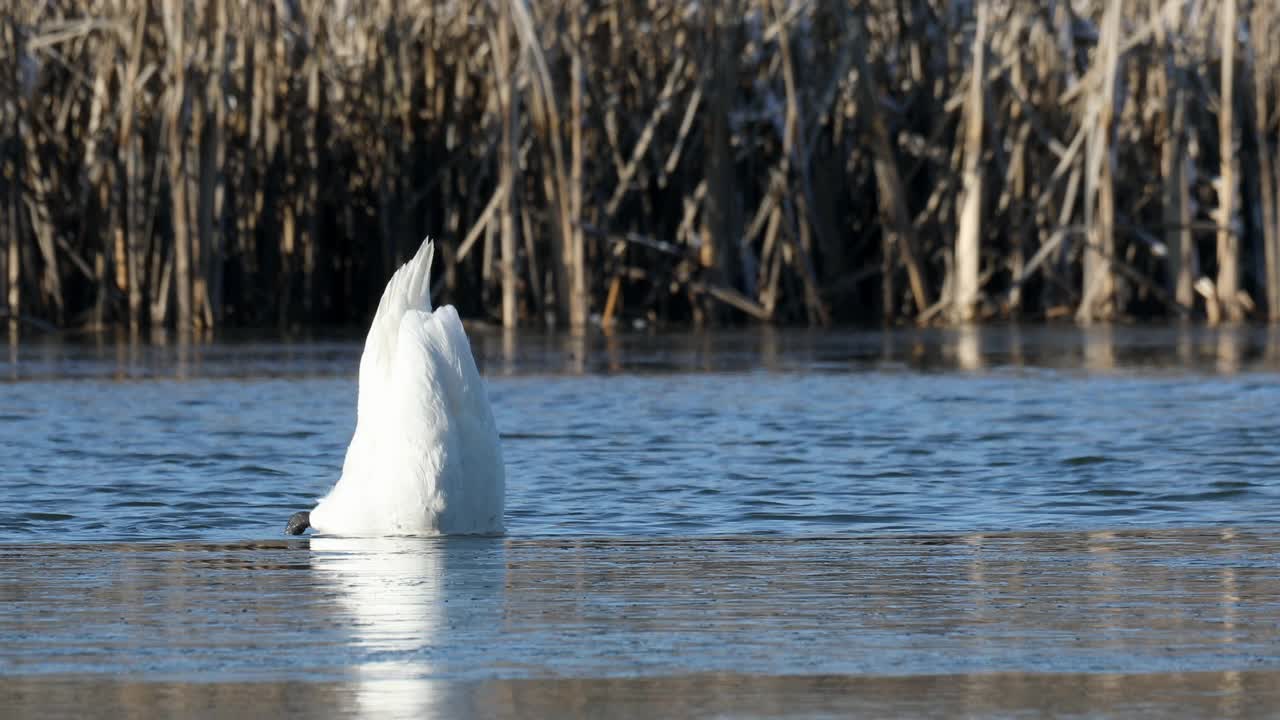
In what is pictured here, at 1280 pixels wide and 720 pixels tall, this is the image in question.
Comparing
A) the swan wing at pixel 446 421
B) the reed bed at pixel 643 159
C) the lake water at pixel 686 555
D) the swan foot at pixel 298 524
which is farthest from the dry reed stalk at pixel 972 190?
the swan wing at pixel 446 421

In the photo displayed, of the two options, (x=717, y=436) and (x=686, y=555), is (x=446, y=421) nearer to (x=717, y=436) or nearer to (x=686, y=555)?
(x=686, y=555)

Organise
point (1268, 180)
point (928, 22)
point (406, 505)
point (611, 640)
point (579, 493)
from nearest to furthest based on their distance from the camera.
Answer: point (611, 640) < point (406, 505) < point (579, 493) < point (1268, 180) < point (928, 22)

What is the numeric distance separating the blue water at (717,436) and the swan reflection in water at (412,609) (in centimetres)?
60

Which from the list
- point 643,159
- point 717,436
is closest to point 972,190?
point 643,159

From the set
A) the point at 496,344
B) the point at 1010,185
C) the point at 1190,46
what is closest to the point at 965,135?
the point at 1010,185

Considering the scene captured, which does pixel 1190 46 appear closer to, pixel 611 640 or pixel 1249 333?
pixel 1249 333

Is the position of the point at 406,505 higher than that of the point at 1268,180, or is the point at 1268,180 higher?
the point at 1268,180

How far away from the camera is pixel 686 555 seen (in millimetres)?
5008

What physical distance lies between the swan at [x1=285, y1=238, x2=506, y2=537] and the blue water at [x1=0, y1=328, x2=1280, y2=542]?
1.23 ft

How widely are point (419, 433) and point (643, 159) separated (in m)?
11.5

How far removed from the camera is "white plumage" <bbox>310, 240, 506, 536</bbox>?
17.0 feet

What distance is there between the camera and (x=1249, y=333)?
1436 cm

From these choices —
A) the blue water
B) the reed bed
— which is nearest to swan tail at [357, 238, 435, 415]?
the blue water

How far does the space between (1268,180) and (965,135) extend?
6.88 ft
